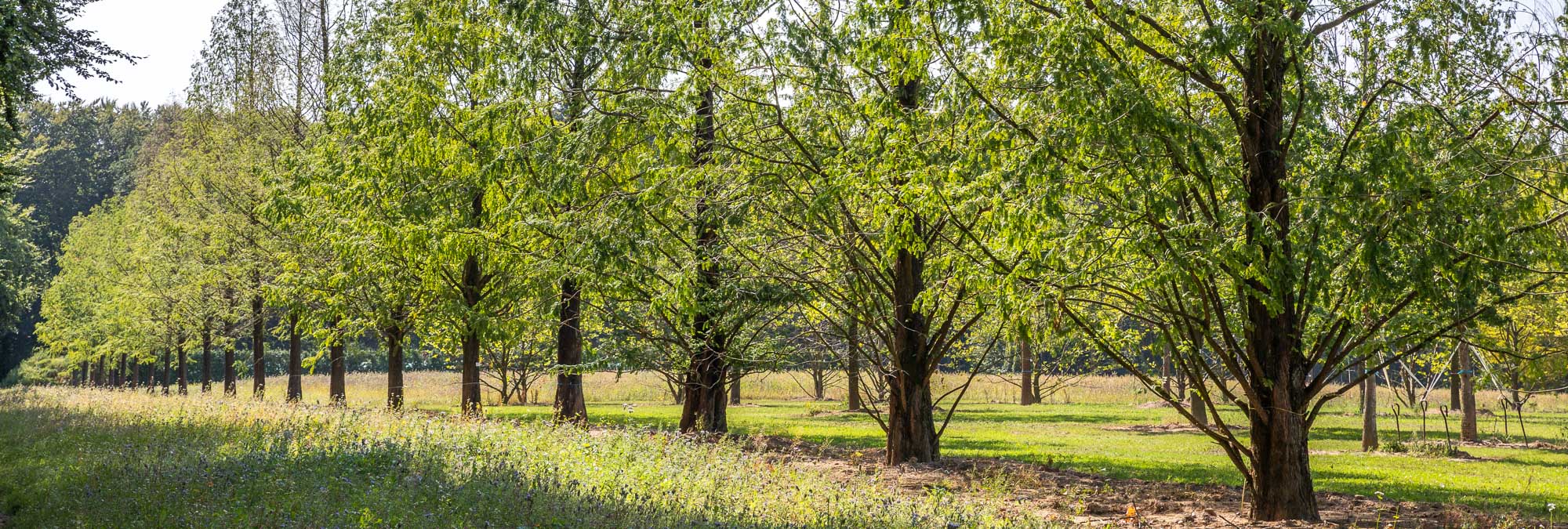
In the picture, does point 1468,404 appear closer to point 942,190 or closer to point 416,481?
point 942,190

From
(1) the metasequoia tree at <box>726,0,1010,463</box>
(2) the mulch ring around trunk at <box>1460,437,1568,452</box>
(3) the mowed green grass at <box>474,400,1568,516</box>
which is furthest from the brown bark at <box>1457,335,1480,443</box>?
Answer: (1) the metasequoia tree at <box>726,0,1010,463</box>

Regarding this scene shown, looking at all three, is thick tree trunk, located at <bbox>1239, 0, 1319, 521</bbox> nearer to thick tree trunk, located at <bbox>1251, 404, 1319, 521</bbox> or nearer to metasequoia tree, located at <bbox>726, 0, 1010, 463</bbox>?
thick tree trunk, located at <bbox>1251, 404, 1319, 521</bbox>

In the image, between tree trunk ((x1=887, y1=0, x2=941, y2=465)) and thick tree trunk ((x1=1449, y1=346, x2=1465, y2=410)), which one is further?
thick tree trunk ((x1=1449, y1=346, x2=1465, y2=410))

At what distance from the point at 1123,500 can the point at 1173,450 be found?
8654 millimetres

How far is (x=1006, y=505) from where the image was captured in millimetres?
9703

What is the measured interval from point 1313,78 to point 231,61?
21995 millimetres

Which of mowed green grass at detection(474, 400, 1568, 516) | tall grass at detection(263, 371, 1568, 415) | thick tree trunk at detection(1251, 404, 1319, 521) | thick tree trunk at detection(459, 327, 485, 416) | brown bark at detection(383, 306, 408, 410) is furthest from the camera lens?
tall grass at detection(263, 371, 1568, 415)


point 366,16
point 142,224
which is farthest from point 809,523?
point 142,224

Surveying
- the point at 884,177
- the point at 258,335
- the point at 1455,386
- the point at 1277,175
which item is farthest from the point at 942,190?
the point at 1455,386

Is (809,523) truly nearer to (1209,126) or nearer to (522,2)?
(1209,126)

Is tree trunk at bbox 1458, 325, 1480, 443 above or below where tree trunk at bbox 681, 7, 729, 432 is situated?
below

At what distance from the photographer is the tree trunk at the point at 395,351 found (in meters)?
19.4

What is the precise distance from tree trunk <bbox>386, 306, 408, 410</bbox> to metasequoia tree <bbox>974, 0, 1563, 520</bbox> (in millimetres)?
13511

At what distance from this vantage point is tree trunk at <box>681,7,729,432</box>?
11.3m
